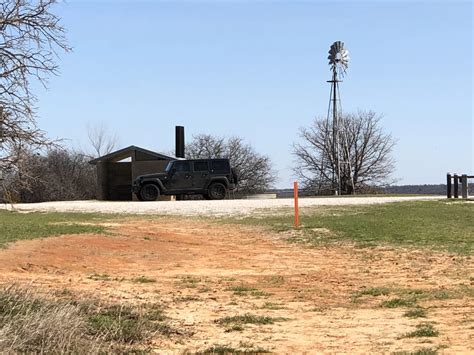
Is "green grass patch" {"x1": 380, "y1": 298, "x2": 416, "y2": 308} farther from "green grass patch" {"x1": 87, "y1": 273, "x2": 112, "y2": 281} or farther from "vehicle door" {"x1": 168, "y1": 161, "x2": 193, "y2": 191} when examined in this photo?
"vehicle door" {"x1": 168, "y1": 161, "x2": 193, "y2": 191}

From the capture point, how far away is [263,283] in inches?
408

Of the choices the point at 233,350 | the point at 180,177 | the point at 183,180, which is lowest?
the point at 233,350

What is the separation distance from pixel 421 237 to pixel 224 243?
4.63 meters

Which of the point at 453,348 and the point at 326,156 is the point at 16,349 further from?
the point at 326,156

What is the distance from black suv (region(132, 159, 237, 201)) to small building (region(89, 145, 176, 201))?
649 cm

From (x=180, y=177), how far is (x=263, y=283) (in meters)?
22.5

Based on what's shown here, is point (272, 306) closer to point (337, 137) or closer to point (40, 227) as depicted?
point (40, 227)

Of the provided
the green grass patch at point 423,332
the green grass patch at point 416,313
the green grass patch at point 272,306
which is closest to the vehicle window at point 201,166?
the green grass patch at point 272,306

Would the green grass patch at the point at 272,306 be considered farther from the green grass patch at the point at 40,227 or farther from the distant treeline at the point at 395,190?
the distant treeline at the point at 395,190

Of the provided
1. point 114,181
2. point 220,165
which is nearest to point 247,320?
point 220,165

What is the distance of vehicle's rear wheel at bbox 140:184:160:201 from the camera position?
106 ft

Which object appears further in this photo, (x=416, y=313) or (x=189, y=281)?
(x=189, y=281)

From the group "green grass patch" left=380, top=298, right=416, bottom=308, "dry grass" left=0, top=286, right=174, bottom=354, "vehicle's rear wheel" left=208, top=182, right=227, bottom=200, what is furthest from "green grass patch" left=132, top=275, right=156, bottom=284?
"vehicle's rear wheel" left=208, top=182, right=227, bottom=200

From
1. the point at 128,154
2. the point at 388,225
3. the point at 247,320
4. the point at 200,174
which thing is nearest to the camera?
the point at 247,320
